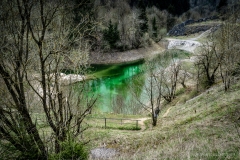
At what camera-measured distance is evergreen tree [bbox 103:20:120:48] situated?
55850 millimetres

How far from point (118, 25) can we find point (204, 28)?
103ft

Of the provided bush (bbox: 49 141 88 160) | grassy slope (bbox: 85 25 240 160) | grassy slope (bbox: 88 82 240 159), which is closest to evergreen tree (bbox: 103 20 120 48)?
grassy slope (bbox: 85 25 240 160)

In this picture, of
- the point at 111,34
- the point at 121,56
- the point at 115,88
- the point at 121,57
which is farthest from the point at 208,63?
the point at 111,34

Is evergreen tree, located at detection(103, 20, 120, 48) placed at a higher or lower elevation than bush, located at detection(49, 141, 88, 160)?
higher

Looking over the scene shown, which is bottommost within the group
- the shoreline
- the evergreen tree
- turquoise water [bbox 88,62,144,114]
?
turquoise water [bbox 88,62,144,114]

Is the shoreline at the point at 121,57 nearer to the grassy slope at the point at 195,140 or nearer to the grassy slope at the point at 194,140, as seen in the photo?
the grassy slope at the point at 194,140

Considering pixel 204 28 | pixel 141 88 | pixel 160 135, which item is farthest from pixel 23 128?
pixel 204 28

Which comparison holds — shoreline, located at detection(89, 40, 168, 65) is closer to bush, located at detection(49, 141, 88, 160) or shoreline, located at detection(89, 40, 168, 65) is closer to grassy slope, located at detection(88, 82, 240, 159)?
grassy slope, located at detection(88, 82, 240, 159)

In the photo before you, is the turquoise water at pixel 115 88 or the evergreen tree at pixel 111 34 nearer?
the turquoise water at pixel 115 88

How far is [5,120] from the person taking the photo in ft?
25.3

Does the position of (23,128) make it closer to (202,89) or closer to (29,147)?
(29,147)

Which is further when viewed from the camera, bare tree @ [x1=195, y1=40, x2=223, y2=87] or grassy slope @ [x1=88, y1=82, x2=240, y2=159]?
bare tree @ [x1=195, y1=40, x2=223, y2=87]

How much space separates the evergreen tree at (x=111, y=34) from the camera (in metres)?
55.8

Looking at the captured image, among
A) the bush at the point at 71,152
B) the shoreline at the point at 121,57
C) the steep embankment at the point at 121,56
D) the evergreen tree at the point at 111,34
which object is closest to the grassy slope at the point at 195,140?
the bush at the point at 71,152
